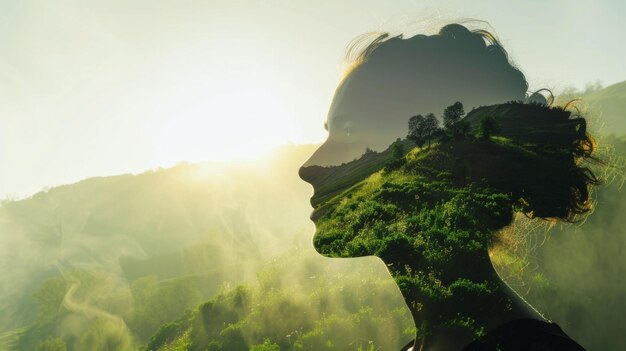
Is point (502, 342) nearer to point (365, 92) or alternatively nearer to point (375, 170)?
point (375, 170)

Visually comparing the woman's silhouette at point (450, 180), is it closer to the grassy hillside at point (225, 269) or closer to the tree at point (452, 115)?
the tree at point (452, 115)

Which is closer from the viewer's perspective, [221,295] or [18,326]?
[221,295]

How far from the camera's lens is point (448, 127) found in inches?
85.0

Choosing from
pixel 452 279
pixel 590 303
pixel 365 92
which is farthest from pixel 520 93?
pixel 590 303

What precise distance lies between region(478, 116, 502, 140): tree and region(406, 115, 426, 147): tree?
0.35 metres

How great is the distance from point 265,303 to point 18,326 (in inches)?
3847

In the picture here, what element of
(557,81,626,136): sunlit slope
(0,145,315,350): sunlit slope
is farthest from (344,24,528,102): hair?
(557,81,626,136): sunlit slope

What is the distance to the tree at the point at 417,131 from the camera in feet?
7.14

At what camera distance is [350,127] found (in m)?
2.47

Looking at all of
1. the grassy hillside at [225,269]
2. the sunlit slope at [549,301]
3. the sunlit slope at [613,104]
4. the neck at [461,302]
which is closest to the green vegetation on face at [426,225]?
the neck at [461,302]

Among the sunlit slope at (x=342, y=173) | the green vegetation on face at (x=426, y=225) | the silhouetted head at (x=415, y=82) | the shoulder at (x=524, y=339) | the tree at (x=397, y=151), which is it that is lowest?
the shoulder at (x=524, y=339)

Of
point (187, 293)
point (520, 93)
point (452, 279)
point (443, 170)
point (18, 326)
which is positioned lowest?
point (18, 326)

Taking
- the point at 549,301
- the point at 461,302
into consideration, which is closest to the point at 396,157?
the point at 461,302

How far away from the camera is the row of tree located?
2123mm
